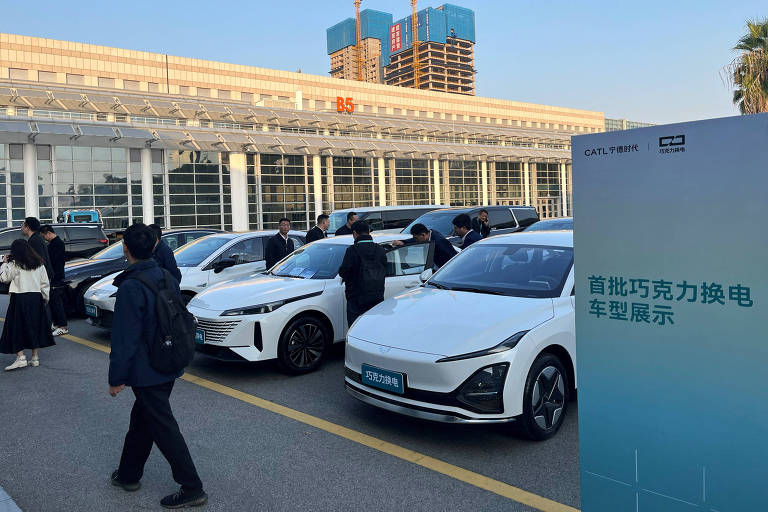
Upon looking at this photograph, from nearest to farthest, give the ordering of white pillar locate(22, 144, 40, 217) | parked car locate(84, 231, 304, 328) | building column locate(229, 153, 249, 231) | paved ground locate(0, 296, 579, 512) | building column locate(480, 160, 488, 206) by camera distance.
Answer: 1. paved ground locate(0, 296, 579, 512)
2. parked car locate(84, 231, 304, 328)
3. white pillar locate(22, 144, 40, 217)
4. building column locate(229, 153, 249, 231)
5. building column locate(480, 160, 488, 206)

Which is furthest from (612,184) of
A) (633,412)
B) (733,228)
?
(633,412)

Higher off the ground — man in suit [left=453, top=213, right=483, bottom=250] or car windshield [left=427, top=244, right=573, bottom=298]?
man in suit [left=453, top=213, right=483, bottom=250]

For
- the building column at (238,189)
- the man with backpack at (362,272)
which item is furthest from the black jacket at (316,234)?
the building column at (238,189)

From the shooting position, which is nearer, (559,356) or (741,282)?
(741,282)

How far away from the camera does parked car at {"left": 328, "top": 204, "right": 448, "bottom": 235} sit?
61.6 feet

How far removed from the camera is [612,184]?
225cm

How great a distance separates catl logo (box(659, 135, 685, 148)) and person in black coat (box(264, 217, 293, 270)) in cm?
762

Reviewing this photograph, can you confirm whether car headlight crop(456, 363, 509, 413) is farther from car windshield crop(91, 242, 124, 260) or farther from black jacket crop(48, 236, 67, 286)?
car windshield crop(91, 242, 124, 260)

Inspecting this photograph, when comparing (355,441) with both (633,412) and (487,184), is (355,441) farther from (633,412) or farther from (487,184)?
(487,184)

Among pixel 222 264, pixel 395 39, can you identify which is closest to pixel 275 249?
pixel 222 264

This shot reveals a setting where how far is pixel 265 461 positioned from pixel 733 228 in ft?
11.1

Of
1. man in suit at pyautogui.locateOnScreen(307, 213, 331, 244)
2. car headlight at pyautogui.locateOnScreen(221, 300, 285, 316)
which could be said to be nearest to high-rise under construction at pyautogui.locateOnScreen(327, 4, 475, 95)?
man in suit at pyautogui.locateOnScreen(307, 213, 331, 244)

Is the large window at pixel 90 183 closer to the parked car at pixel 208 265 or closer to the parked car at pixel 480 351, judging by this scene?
the parked car at pixel 208 265

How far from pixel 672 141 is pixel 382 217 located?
17.3 m
